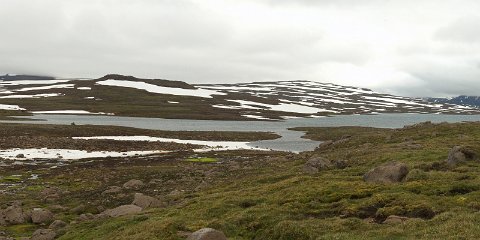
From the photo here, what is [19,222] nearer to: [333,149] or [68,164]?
[68,164]

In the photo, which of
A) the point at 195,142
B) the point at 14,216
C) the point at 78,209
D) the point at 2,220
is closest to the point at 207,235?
the point at 78,209

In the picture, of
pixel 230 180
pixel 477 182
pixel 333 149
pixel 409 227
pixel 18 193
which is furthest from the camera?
pixel 333 149

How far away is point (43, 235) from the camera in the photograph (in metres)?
31.2

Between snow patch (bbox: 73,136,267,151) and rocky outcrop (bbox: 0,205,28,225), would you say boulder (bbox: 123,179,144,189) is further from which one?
snow patch (bbox: 73,136,267,151)

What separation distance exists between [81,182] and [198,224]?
97.0 ft

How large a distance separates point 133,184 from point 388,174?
29.2 meters

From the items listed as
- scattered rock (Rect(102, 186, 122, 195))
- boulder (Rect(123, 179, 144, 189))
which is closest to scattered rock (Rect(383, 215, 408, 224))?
scattered rock (Rect(102, 186, 122, 195))

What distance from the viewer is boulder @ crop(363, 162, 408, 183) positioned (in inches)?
1396

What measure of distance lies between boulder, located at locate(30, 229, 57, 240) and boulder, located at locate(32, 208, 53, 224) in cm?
396

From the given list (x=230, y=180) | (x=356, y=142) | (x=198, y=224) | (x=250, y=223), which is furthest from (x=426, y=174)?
(x=356, y=142)

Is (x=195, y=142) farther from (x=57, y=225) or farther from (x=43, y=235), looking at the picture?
(x=43, y=235)

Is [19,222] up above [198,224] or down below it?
below

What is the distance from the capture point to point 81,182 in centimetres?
5347

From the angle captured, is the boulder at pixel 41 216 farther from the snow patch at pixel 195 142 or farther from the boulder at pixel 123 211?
the snow patch at pixel 195 142
